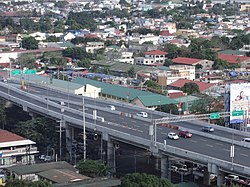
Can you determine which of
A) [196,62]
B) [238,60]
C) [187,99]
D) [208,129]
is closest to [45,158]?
[208,129]

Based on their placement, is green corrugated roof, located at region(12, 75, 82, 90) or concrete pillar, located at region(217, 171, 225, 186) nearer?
concrete pillar, located at region(217, 171, 225, 186)

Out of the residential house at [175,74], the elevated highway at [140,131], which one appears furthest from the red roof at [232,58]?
the elevated highway at [140,131]

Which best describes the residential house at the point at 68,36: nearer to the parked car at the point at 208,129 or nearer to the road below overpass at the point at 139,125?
the road below overpass at the point at 139,125

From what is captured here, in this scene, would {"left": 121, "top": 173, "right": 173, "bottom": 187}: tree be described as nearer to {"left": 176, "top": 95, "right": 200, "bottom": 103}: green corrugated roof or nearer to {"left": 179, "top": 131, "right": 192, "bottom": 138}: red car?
{"left": 179, "top": 131, "right": 192, "bottom": 138}: red car

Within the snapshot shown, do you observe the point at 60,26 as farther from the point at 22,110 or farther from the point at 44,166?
the point at 44,166

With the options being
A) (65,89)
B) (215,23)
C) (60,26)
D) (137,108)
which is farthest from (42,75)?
(215,23)

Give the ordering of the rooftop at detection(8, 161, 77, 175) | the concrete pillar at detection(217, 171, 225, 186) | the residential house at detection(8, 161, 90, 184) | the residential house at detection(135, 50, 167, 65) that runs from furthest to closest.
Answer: the residential house at detection(135, 50, 167, 65) < the rooftop at detection(8, 161, 77, 175) < the concrete pillar at detection(217, 171, 225, 186) < the residential house at detection(8, 161, 90, 184)

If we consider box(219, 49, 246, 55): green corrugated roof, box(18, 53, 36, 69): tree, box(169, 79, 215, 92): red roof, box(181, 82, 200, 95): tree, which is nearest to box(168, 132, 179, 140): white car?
box(181, 82, 200, 95): tree

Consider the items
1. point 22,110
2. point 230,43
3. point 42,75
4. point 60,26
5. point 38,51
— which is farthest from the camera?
point 60,26
